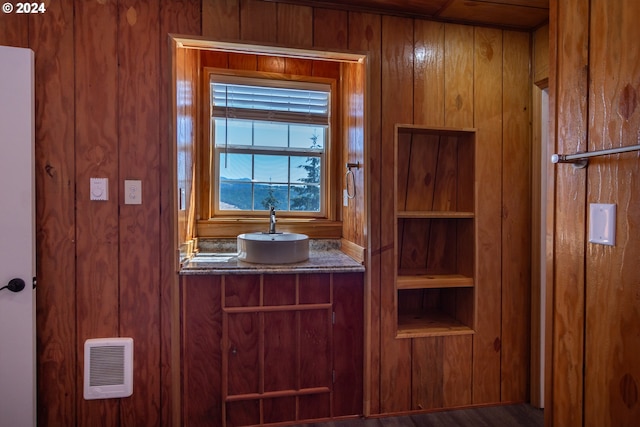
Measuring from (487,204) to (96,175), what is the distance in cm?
216

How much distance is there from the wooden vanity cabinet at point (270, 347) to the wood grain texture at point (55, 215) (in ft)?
1.80

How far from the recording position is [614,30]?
3.05ft

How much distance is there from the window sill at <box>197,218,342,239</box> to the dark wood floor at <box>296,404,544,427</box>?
45.0 inches

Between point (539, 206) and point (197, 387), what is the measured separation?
221 cm

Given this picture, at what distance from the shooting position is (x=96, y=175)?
5.59 feet

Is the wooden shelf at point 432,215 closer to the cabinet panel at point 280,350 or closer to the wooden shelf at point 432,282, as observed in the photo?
the wooden shelf at point 432,282

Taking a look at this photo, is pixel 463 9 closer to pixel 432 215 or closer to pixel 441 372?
pixel 432 215

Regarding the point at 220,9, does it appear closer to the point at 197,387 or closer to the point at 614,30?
the point at 614,30

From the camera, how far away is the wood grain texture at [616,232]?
881 mm

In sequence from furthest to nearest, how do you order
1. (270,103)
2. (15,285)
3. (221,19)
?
→ (270,103), (221,19), (15,285)

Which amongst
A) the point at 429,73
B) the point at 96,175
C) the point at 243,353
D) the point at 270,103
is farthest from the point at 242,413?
the point at 429,73

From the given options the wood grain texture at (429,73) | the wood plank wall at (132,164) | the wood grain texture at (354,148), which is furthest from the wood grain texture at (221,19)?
the wood grain texture at (429,73)

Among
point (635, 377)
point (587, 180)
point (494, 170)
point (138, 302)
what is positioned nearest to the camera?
point (635, 377)

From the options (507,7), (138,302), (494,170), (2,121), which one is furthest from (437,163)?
(2,121)
